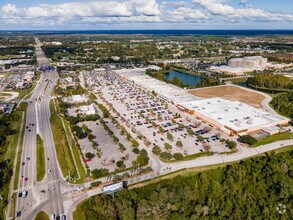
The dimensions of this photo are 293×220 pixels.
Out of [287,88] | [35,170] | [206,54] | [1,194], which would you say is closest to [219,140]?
[35,170]

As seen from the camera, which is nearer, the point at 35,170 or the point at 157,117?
the point at 35,170

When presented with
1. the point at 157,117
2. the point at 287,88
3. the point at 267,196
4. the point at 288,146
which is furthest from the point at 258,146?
the point at 287,88

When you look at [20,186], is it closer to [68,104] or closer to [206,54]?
[68,104]

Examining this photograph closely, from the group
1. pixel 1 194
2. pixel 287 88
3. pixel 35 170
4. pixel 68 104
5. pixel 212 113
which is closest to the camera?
pixel 1 194

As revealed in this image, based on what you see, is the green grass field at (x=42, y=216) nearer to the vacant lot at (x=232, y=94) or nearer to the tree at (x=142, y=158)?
the tree at (x=142, y=158)

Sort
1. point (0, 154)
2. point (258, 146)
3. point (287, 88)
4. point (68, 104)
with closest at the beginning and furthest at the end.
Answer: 1. point (0, 154)
2. point (258, 146)
3. point (68, 104)
4. point (287, 88)

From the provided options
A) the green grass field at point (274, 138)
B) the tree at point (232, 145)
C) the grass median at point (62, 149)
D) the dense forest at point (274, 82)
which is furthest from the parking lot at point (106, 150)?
the dense forest at point (274, 82)

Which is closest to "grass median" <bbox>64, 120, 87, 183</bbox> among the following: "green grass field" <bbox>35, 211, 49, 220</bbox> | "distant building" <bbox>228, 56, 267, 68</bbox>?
"green grass field" <bbox>35, 211, 49, 220</bbox>

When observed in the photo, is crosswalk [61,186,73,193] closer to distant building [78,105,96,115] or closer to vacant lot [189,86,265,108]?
distant building [78,105,96,115]
